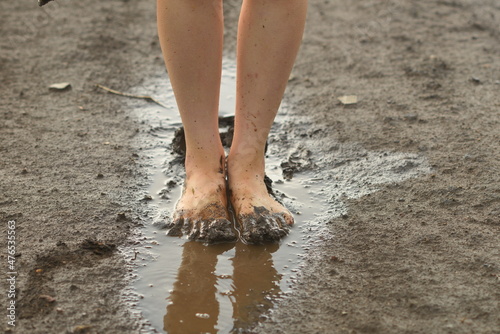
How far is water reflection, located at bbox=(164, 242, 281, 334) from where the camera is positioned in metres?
1.89

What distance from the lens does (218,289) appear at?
2.05 meters

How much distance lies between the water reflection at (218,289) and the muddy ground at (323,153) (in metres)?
0.08

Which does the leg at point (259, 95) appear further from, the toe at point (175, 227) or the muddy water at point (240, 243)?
the toe at point (175, 227)

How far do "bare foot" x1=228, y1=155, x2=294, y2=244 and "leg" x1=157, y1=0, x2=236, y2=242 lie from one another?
44 mm

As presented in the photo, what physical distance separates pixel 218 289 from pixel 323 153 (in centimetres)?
106

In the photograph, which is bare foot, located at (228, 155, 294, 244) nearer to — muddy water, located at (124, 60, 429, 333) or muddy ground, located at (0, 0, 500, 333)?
muddy water, located at (124, 60, 429, 333)

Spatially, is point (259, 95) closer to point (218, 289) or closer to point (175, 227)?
point (175, 227)

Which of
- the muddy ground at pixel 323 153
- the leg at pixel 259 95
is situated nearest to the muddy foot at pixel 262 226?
the leg at pixel 259 95

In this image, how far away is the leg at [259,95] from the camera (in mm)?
2283

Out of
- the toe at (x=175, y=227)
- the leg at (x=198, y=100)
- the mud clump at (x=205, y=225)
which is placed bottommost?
the toe at (x=175, y=227)

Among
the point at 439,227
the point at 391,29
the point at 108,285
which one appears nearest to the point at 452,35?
the point at 391,29

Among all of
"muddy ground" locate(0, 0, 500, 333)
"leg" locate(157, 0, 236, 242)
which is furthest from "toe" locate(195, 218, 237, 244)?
"muddy ground" locate(0, 0, 500, 333)

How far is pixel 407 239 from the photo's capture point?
225 centimetres

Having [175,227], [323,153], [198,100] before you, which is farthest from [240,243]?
[323,153]
